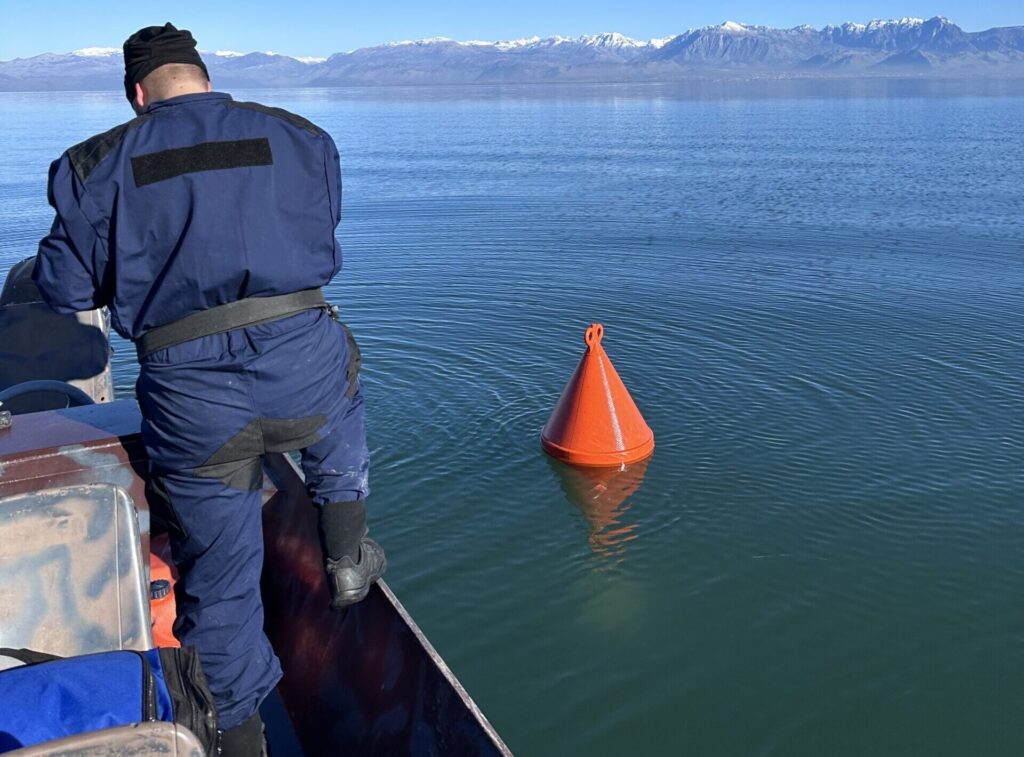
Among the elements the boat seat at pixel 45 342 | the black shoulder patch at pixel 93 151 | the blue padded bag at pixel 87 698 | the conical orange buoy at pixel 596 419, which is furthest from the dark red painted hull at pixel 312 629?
the conical orange buoy at pixel 596 419

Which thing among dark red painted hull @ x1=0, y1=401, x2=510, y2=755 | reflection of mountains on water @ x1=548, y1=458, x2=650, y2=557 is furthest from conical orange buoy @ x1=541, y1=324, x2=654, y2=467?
dark red painted hull @ x1=0, y1=401, x2=510, y2=755

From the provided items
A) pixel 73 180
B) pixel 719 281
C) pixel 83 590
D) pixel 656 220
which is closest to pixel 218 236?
pixel 73 180

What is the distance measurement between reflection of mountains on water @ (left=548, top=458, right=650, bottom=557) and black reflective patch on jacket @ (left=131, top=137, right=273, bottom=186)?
428 cm

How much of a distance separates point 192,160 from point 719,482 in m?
5.29

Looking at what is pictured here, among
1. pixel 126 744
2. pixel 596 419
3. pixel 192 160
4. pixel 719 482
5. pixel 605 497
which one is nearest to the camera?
pixel 126 744

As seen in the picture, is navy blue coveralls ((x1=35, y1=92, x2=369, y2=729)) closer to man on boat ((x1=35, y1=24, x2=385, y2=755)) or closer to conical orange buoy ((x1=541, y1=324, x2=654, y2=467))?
man on boat ((x1=35, y1=24, x2=385, y2=755))

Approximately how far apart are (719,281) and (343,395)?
1086cm

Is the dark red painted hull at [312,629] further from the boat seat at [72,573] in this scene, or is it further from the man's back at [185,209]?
the man's back at [185,209]

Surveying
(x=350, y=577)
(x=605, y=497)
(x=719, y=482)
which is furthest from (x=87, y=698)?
(x=719, y=482)

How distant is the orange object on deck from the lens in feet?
12.5

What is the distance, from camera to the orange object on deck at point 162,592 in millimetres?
3818

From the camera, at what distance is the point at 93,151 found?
272 cm

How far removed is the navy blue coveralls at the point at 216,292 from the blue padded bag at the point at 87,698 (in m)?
0.67

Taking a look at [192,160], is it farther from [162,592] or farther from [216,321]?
[162,592]
